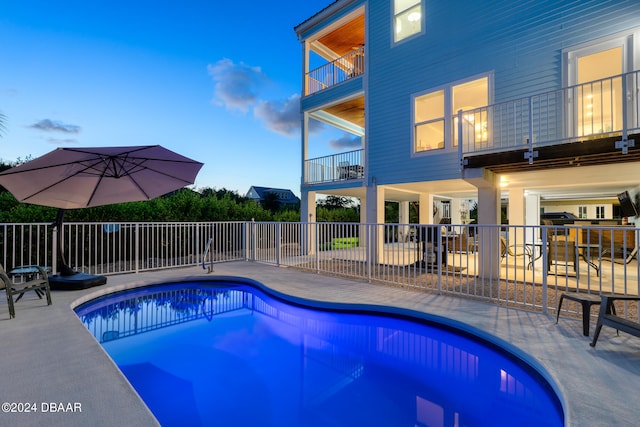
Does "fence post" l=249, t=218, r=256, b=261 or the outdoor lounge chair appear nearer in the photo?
the outdoor lounge chair

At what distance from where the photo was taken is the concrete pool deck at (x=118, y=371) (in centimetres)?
205

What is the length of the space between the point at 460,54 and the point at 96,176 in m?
9.35

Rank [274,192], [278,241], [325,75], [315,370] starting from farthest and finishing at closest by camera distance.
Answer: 1. [274,192]
2. [325,75]
3. [278,241]
4. [315,370]

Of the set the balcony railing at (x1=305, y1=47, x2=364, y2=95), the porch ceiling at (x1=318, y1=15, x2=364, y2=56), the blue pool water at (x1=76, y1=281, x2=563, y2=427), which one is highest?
the porch ceiling at (x1=318, y1=15, x2=364, y2=56)

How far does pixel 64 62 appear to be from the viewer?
35.2 feet

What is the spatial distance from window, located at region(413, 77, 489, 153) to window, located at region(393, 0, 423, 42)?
215cm

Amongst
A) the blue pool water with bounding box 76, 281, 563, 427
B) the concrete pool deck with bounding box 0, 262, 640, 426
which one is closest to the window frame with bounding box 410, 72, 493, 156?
the concrete pool deck with bounding box 0, 262, 640, 426

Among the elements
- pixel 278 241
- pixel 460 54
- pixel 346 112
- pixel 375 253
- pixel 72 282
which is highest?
pixel 460 54

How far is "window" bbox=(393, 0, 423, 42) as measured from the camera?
30.7 ft

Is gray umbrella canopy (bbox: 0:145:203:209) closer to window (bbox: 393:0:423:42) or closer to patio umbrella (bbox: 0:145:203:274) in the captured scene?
patio umbrella (bbox: 0:145:203:274)

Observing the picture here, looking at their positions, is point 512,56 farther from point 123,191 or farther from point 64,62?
point 64,62

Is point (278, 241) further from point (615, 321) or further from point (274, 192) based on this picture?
point (274, 192)

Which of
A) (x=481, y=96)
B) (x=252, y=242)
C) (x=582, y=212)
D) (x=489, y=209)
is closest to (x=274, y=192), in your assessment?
(x=582, y=212)

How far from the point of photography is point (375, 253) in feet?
27.1
